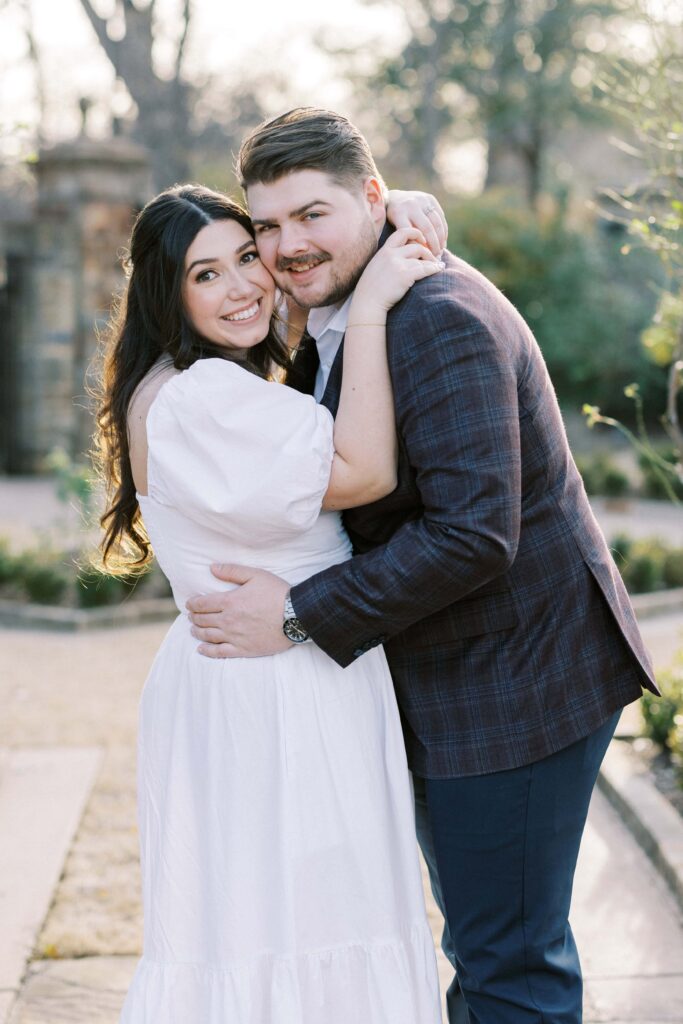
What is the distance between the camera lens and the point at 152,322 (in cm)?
252

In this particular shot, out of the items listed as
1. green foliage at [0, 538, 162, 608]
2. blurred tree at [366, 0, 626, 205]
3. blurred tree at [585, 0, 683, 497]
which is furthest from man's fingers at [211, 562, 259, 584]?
blurred tree at [366, 0, 626, 205]

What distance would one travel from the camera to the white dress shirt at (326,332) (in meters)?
2.44

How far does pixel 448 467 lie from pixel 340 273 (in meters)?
0.49

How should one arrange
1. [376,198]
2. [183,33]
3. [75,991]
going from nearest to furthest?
[376,198], [75,991], [183,33]

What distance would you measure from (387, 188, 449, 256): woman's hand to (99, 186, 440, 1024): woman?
4 centimetres

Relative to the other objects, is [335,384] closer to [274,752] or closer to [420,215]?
[420,215]

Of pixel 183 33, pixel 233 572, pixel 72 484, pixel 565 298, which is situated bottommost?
pixel 565 298

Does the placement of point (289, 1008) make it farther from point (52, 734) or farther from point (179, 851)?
point (52, 734)

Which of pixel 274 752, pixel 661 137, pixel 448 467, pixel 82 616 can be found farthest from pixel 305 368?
pixel 82 616

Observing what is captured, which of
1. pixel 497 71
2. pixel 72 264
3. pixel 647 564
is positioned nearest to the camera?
pixel 647 564

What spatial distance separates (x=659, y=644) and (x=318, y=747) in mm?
6152

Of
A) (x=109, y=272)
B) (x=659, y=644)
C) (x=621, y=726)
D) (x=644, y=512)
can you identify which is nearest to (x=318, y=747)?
(x=621, y=726)

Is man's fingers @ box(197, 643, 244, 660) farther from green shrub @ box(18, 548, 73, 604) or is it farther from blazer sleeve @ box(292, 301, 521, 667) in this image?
green shrub @ box(18, 548, 73, 604)

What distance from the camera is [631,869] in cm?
421
